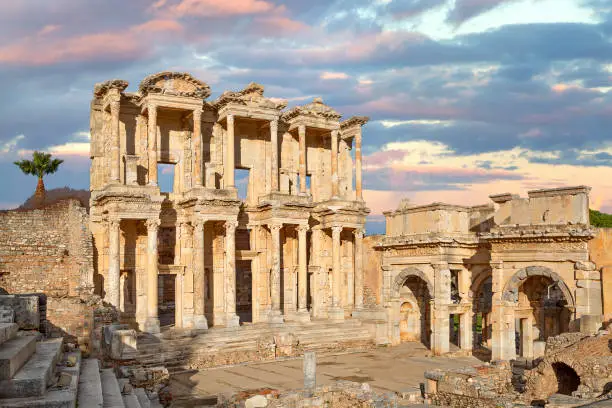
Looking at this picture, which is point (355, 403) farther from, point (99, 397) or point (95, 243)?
point (95, 243)

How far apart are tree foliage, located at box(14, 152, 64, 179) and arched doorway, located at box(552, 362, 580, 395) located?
3023 cm

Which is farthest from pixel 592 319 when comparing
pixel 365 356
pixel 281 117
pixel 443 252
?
pixel 281 117

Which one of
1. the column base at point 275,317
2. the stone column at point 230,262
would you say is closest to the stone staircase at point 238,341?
the column base at point 275,317

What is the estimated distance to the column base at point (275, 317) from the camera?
29016 millimetres

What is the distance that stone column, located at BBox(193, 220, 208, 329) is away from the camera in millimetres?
27688

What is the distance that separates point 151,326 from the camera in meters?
26.4

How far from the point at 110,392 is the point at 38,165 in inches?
1039

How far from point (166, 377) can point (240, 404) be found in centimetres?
431

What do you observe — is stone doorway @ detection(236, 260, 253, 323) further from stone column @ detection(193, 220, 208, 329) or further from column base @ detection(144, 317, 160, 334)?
column base @ detection(144, 317, 160, 334)

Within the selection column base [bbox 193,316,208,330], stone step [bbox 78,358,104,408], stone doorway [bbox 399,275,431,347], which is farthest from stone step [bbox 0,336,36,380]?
stone doorway [bbox 399,275,431,347]

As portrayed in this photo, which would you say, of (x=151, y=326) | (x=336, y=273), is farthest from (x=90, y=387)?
(x=336, y=273)

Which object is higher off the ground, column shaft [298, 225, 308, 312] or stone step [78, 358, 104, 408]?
column shaft [298, 225, 308, 312]

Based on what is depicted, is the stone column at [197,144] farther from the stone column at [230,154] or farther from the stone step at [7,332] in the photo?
the stone step at [7,332]

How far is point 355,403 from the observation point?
16.0 m
